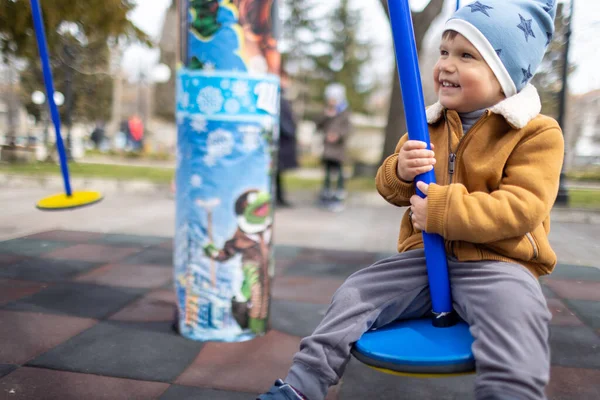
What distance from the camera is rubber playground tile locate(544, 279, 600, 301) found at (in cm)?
244

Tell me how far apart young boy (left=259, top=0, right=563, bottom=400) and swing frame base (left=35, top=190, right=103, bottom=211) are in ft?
6.75

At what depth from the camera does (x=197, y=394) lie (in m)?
2.06

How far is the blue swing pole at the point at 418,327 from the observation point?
4.09ft

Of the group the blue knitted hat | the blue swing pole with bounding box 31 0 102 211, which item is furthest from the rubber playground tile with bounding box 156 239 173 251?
the blue knitted hat

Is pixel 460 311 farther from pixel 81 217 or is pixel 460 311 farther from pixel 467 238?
pixel 81 217

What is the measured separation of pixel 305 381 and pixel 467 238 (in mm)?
506

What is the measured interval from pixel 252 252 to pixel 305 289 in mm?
960

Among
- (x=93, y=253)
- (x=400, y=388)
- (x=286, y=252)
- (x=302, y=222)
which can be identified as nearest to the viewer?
(x=400, y=388)

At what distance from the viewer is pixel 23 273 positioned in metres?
2.99

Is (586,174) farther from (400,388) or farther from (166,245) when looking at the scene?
(166,245)

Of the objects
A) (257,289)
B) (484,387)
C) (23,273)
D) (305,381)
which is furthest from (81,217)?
(484,387)

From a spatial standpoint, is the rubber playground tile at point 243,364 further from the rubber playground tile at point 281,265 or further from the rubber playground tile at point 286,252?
the rubber playground tile at point 286,252

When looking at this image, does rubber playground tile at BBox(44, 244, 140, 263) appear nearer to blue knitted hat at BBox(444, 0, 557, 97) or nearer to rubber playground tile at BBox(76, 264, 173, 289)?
rubber playground tile at BBox(76, 264, 173, 289)

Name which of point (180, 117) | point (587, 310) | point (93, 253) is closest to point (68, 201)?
point (93, 253)
